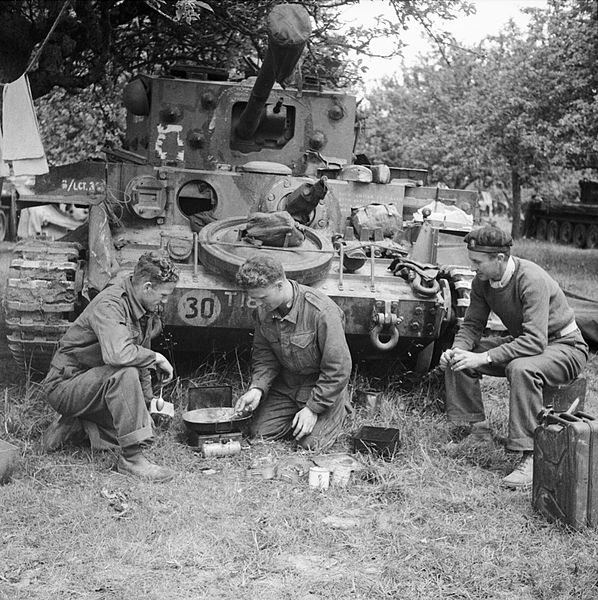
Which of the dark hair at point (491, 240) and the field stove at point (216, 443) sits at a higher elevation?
the dark hair at point (491, 240)

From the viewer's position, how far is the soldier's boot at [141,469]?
4859 millimetres

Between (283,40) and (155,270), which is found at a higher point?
(283,40)

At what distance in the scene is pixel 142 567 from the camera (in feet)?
12.5

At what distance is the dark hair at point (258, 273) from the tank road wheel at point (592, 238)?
1965cm

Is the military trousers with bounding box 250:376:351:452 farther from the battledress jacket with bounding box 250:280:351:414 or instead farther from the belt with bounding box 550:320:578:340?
the belt with bounding box 550:320:578:340

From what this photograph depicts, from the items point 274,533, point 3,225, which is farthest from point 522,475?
point 3,225

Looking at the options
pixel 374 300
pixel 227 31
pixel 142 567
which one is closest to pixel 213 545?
pixel 142 567

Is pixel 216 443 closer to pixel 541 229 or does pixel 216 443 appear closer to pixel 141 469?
pixel 141 469

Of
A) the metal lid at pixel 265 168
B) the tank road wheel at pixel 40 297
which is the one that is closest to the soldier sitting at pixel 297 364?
the tank road wheel at pixel 40 297

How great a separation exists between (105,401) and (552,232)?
22.5 metres

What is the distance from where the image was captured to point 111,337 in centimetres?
480

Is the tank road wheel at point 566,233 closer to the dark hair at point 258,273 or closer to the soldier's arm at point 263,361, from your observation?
the soldier's arm at point 263,361

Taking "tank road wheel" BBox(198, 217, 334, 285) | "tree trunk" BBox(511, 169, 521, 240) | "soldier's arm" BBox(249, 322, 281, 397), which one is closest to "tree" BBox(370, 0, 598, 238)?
"tree trunk" BBox(511, 169, 521, 240)

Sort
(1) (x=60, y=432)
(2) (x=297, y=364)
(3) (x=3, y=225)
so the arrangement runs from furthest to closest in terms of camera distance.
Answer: (3) (x=3, y=225)
(2) (x=297, y=364)
(1) (x=60, y=432)
